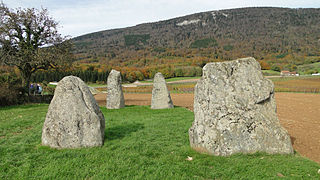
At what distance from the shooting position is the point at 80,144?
6039 millimetres

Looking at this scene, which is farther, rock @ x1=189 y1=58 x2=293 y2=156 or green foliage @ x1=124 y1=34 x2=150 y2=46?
green foliage @ x1=124 y1=34 x2=150 y2=46

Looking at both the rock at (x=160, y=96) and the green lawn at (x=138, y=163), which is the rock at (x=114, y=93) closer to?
the rock at (x=160, y=96)

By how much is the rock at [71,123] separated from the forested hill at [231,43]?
4555 inches

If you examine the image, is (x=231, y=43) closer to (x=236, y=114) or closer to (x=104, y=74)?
(x=104, y=74)

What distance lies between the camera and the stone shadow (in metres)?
7.41

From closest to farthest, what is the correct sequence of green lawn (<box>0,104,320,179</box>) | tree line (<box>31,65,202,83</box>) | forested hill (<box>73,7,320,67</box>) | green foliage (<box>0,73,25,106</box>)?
green lawn (<box>0,104,320,179</box>) < green foliage (<box>0,73,25,106</box>) < tree line (<box>31,65,202,83</box>) < forested hill (<box>73,7,320,67</box>)

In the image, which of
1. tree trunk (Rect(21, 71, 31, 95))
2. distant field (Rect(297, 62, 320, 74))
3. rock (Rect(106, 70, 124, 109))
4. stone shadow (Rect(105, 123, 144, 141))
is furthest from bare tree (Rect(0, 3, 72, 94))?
distant field (Rect(297, 62, 320, 74))

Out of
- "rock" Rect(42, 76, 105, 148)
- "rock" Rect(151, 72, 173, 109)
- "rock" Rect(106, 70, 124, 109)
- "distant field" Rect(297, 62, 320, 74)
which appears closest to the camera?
"rock" Rect(42, 76, 105, 148)

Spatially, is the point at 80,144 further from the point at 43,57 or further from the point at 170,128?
the point at 43,57

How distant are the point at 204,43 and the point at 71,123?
553 feet

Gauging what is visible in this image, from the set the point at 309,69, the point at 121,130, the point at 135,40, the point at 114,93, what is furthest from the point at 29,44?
the point at 135,40

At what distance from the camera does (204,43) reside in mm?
165375

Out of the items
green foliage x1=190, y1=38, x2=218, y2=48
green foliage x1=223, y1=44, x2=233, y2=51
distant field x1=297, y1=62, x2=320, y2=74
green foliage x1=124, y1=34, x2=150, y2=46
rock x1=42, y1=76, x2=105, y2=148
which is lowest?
distant field x1=297, y1=62, x2=320, y2=74

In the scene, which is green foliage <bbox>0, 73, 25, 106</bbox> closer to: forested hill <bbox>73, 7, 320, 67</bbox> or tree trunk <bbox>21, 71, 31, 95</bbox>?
tree trunk <bbox>21, 71, 31, 95</bbox>
